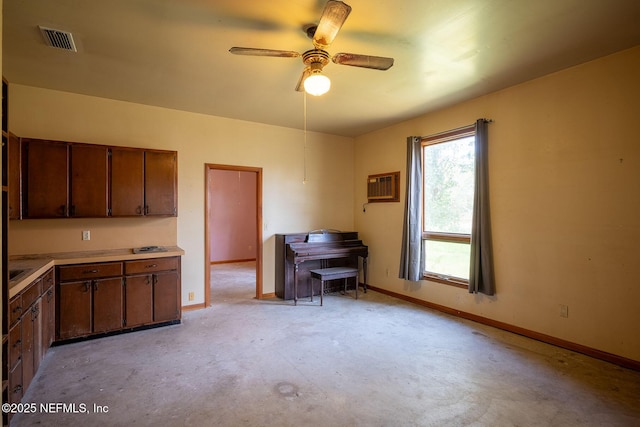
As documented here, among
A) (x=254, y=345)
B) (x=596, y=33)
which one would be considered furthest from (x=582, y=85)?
(x=254, y=345)

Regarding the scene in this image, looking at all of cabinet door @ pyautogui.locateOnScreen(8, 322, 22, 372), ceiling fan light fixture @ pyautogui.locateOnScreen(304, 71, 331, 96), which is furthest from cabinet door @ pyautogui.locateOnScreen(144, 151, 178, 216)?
ceiling fan light fixture @ pyautogui.locateOnScreen(304, 71, 331, 96)

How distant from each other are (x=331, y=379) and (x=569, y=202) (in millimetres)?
2845

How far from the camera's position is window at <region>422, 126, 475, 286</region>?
13.3 ft

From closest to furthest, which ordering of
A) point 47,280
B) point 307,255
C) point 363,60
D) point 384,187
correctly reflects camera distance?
1. point 363,60
2. point 47,280
3. point 307,255
4. point 384,187

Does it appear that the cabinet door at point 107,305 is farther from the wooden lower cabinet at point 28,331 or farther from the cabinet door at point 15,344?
the cabinet door at point 15,344

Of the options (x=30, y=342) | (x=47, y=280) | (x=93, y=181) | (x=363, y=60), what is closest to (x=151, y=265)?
(x=47, y=280)

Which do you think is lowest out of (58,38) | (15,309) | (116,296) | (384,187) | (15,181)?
(116,296)

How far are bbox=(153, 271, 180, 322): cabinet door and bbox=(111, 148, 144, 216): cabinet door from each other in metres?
0.83

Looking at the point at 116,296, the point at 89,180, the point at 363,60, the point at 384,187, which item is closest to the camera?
the point at 363,60

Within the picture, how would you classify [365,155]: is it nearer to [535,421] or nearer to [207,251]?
[207,251]

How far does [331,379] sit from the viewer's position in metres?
2.58

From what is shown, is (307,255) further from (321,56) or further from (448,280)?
(321,56)

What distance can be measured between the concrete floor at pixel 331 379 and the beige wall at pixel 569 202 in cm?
37

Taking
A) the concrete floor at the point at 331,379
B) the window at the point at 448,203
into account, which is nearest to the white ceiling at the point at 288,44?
the window at the point at 448,203
